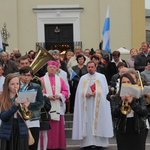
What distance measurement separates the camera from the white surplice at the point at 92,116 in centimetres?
945

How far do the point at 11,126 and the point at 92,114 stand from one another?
377cm

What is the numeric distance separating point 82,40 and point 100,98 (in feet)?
46.7

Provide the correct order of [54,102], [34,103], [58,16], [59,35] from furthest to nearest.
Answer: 1. [59,35]
2. [58,16]
3. [54,102]
4. [34,103]

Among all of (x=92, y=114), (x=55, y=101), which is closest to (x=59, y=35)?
(x=92, y=114)

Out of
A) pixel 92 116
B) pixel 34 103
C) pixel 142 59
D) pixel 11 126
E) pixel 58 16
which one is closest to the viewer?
pixel 11 126

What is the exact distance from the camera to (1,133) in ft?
19.7

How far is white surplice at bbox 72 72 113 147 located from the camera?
9.45m

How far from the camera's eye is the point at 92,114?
9562 mm

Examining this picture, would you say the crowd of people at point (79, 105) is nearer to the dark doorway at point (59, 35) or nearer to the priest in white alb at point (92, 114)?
the priest in white alb at point (92, 114)

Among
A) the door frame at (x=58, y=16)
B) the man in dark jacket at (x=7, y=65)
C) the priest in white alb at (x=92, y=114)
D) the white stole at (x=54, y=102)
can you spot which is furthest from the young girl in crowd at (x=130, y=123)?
the door frame at (x=58, y=16)

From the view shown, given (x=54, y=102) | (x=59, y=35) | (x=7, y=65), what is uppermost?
(x=59, y=35)

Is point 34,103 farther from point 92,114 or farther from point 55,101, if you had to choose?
point 92,114

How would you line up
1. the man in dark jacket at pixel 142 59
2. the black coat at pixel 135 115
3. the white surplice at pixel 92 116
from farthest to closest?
the man in dark jacket at pixel 142 59 < the white surplice at pixel 92 116 < the black coat at pixel 135 115

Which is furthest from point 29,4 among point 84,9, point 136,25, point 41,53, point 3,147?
point 3,147
